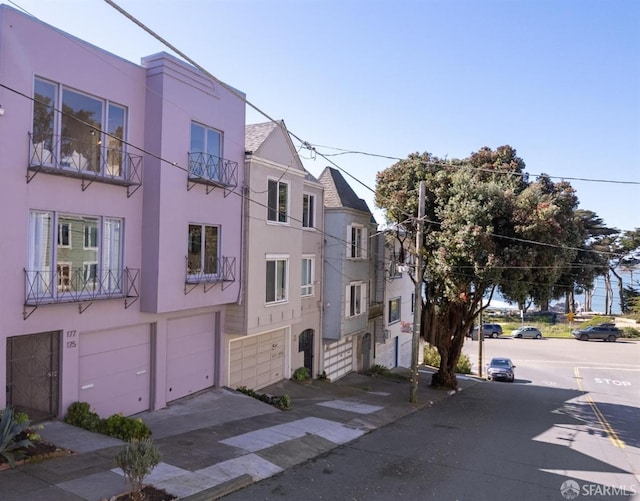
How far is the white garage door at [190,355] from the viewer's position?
571 inches

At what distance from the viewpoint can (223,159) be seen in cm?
1526

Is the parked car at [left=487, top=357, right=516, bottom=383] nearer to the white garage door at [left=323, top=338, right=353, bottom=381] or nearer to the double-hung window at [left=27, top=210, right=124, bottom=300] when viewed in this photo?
the white garage door at [left=323, top=338, right=353, bottom=381]

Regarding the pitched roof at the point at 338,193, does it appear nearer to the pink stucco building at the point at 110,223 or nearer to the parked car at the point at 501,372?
the pink stucco building at the point at 110,223

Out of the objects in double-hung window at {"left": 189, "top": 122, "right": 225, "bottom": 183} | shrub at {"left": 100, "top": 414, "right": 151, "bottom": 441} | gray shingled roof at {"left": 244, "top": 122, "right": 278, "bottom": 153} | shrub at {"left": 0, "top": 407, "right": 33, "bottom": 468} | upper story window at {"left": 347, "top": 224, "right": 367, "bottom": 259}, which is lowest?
shrub at {"left": 100, "top": 414, "right": 151, "bottom": 441}

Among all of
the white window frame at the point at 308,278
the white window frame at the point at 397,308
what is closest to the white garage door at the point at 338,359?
the white window frame at the point at 308,278

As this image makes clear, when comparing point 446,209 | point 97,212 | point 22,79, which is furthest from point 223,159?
point 446,209

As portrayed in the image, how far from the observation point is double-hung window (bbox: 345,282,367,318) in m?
23.6

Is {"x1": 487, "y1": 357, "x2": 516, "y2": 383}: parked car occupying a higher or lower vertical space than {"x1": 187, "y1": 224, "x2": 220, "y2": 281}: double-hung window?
lower

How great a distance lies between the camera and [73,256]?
11.5m

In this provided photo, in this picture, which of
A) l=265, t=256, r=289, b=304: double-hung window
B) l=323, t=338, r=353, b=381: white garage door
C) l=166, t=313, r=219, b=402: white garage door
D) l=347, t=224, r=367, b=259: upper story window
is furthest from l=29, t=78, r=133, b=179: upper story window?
l=323, t=338, r=353, b=381: white garage door

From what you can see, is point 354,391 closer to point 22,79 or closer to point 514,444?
point 514,444

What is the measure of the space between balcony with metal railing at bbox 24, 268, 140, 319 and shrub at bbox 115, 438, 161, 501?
469 centimetres

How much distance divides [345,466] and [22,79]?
34.7 feet

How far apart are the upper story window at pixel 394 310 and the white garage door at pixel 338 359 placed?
16.8 feet
